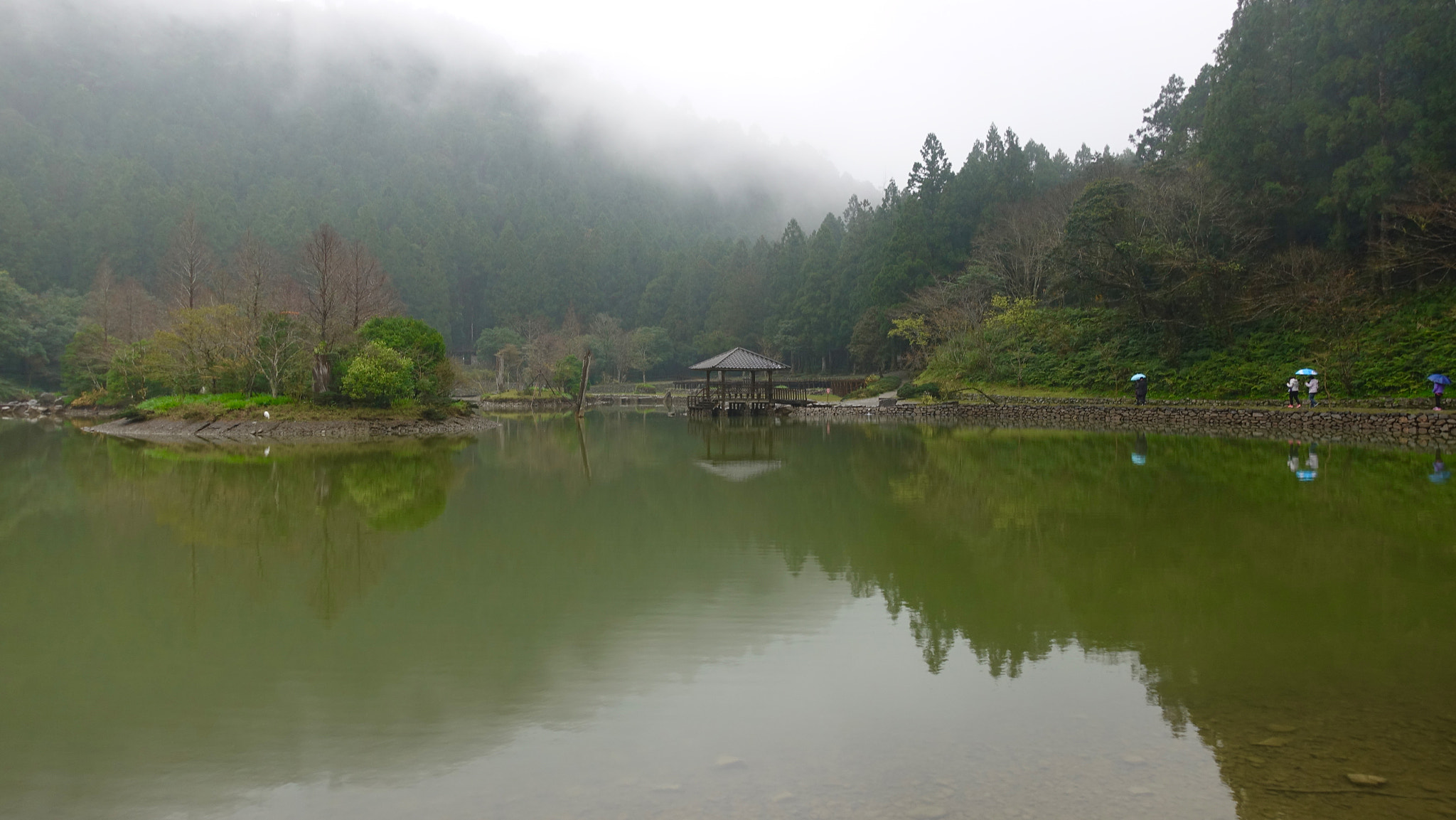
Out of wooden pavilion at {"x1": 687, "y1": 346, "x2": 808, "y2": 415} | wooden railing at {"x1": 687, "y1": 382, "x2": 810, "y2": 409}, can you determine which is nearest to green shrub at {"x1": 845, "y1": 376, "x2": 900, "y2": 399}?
wooden railing at {"x1": 687, "y1": 382, "x2": 810, "y2": 409}

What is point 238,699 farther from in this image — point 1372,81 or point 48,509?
point 1372,81

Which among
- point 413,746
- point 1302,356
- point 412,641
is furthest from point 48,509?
point 1302,356

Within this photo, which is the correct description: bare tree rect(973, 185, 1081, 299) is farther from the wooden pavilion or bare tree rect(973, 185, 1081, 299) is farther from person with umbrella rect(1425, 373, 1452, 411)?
person with umbrella rect(1425, 373, 1452, 411)

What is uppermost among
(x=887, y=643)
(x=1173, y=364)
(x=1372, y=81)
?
(x=1372, y=81)

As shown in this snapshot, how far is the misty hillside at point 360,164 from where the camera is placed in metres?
67.1

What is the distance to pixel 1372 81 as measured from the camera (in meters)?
22.6

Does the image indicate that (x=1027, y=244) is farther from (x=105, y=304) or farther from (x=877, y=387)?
(x=105, y=304)

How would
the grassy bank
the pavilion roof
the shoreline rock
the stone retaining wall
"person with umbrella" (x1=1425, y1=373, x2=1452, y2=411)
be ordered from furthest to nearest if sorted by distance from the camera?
the pavilion roof, the grassy bank, the shoreline rock, "person with umbrella" (x1=1425, y1=373, x2=1452, y2=411), the stone retaining wall

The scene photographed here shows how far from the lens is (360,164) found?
10544cm

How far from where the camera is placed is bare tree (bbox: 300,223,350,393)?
23766mm

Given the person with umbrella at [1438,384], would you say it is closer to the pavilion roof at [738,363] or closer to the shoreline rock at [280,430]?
the pavilion roof at [738,363]

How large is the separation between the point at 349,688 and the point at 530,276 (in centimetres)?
6847

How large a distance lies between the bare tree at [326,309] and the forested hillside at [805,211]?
9.32 m

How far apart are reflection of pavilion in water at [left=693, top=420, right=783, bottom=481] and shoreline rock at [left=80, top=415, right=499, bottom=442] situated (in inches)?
317
